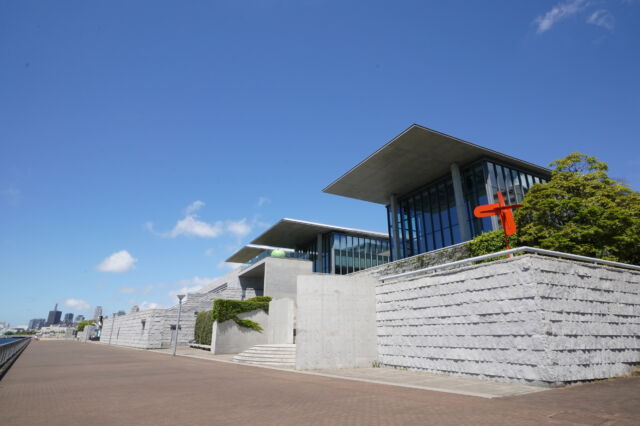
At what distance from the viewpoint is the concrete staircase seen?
16.8m

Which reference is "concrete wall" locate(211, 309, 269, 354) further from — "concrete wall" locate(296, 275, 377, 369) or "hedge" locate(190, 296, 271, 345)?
"concrete wall" locate(296, 275, 377, 369)

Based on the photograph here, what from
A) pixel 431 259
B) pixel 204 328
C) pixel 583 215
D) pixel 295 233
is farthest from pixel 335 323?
pixel 295 233

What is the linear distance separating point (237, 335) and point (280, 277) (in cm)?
768

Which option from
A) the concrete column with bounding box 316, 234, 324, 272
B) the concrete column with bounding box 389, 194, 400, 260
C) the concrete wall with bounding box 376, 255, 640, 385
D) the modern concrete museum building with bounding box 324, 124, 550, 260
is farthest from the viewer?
the concrete column with bounding box 316, 234, 324, 272

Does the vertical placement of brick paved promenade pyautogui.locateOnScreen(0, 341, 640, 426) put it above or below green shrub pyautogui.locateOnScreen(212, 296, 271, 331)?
below

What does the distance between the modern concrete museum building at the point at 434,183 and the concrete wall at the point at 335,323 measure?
14.0m

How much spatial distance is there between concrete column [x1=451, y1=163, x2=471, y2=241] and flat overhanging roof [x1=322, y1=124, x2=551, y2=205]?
2.87ft

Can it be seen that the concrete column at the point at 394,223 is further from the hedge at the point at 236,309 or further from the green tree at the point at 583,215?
the green tree at the point at 583,215

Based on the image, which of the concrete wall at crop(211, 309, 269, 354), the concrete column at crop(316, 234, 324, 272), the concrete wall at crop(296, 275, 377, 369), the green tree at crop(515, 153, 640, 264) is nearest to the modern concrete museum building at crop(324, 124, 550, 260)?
the green tree at crop(515, 153, 640, 264)

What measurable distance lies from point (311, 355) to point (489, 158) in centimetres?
2185

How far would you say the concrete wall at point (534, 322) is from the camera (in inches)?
362

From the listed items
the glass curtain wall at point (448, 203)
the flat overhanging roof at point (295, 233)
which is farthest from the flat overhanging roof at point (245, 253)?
the glass curtain wall at point (448, 203)

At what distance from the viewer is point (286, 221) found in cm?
3916

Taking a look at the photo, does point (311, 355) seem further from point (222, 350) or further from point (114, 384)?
point (222, 350)
